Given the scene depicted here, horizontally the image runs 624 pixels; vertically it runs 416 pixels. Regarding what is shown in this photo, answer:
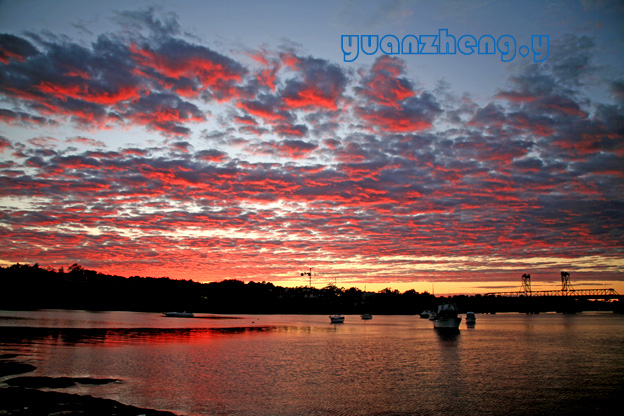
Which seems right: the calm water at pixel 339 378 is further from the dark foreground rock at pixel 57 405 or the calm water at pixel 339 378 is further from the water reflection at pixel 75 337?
the water reflection at pixel 75 337

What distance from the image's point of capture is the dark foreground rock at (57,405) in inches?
1000

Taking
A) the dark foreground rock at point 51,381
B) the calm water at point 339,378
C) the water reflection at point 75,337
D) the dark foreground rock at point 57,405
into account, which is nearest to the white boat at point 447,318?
the calm water at point 339,378

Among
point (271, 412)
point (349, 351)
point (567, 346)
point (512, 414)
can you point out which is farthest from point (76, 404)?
point (567, 346)

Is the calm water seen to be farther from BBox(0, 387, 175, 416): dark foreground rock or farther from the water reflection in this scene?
the water reflection

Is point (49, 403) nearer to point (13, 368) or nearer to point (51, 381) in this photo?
point (51, 381)

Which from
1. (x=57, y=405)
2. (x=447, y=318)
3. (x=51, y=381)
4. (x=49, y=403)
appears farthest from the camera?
(x=447, y=318)

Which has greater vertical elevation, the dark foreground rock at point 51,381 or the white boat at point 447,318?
the dark foreground rock at point 51,381

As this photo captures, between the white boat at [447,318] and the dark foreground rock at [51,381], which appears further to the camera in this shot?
the white boat at [447,318]

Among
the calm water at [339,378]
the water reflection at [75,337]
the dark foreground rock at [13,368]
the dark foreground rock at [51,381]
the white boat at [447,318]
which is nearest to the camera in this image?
the calm water at [339,378]

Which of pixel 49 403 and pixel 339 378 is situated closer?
pixel 49 403

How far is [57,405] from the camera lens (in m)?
26.9

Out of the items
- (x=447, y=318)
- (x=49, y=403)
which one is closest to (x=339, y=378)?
(x=49, y=403)

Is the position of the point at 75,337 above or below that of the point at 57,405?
below

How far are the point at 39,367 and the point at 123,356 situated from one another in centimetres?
1326
